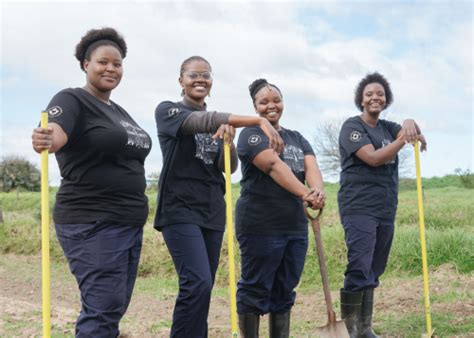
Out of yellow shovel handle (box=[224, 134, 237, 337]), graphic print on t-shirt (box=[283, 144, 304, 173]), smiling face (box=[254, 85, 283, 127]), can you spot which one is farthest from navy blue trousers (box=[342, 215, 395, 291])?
yellow shovel handle (box=[224, 134, 237, 337])

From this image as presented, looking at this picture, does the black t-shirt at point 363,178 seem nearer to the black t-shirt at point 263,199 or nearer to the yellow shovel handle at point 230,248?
the black t-shirt at point 263,199

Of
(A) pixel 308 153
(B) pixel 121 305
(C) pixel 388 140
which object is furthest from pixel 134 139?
(C) pixel 388 140

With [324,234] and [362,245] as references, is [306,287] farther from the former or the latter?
[362,245]

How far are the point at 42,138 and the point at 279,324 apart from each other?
2172 millimetres

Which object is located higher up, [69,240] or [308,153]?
[308,153]

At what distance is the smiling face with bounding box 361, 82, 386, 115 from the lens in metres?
4.76

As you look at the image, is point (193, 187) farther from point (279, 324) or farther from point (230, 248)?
point (279, 324)

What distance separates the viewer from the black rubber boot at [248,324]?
13.4 ft

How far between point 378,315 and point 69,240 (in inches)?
150

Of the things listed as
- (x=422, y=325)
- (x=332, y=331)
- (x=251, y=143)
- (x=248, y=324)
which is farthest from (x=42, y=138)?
(x=422, y=325)

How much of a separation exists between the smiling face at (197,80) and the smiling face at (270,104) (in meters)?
0.47

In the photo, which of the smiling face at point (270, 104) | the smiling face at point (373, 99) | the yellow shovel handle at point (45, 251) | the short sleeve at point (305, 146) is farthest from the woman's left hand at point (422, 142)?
the yellow shovel handle at point (45, 251)

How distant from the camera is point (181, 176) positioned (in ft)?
11.8

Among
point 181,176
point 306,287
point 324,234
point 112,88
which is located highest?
point 112,88
